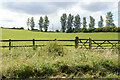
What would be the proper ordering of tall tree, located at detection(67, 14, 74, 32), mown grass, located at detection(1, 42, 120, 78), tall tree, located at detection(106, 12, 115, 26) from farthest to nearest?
tall tree, located at detection(67, 14, 74, 32)
tall tree, located at detection(106, 12, 115, 26)
mown grass, located at detection(1, 42, 120, 78)

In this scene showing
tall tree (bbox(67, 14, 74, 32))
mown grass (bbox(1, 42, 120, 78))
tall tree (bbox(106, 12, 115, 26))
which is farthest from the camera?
tall tree (bbox(67, 14, 74, 32))

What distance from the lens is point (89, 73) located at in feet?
15.2

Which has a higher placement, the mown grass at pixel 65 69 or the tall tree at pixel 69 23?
the tall tree at pixel 69 23

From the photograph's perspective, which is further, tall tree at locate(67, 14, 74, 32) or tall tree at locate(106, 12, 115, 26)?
tall tree at locate(67, 14, 74, 32)

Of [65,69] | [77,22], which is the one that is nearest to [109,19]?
[77,22]

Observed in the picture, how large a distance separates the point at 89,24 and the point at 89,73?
65747 mm

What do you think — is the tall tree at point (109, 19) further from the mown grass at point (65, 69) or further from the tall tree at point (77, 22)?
Result: the mown grass at point (65, 69)

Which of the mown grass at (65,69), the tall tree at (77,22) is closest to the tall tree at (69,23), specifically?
the tall tree at (77,22)

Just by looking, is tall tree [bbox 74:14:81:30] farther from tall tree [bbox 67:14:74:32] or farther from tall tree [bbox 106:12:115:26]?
tall tree [bbox 106:12:115:26]

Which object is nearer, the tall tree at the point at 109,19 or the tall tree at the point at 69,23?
the tall tree at the point at 109,19

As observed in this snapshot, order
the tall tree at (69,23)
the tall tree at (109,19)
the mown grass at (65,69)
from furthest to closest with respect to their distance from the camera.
→ the tall tree at (69,23)
the tall tree at (109,19)
the mown grass at (65,69)

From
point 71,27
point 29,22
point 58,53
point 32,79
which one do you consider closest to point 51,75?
point 32,79

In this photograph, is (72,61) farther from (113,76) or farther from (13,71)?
(13,71)

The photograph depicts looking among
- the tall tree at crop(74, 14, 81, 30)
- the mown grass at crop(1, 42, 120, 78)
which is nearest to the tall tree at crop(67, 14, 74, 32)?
the tall tree at crop(74, 14, 81, 30)
